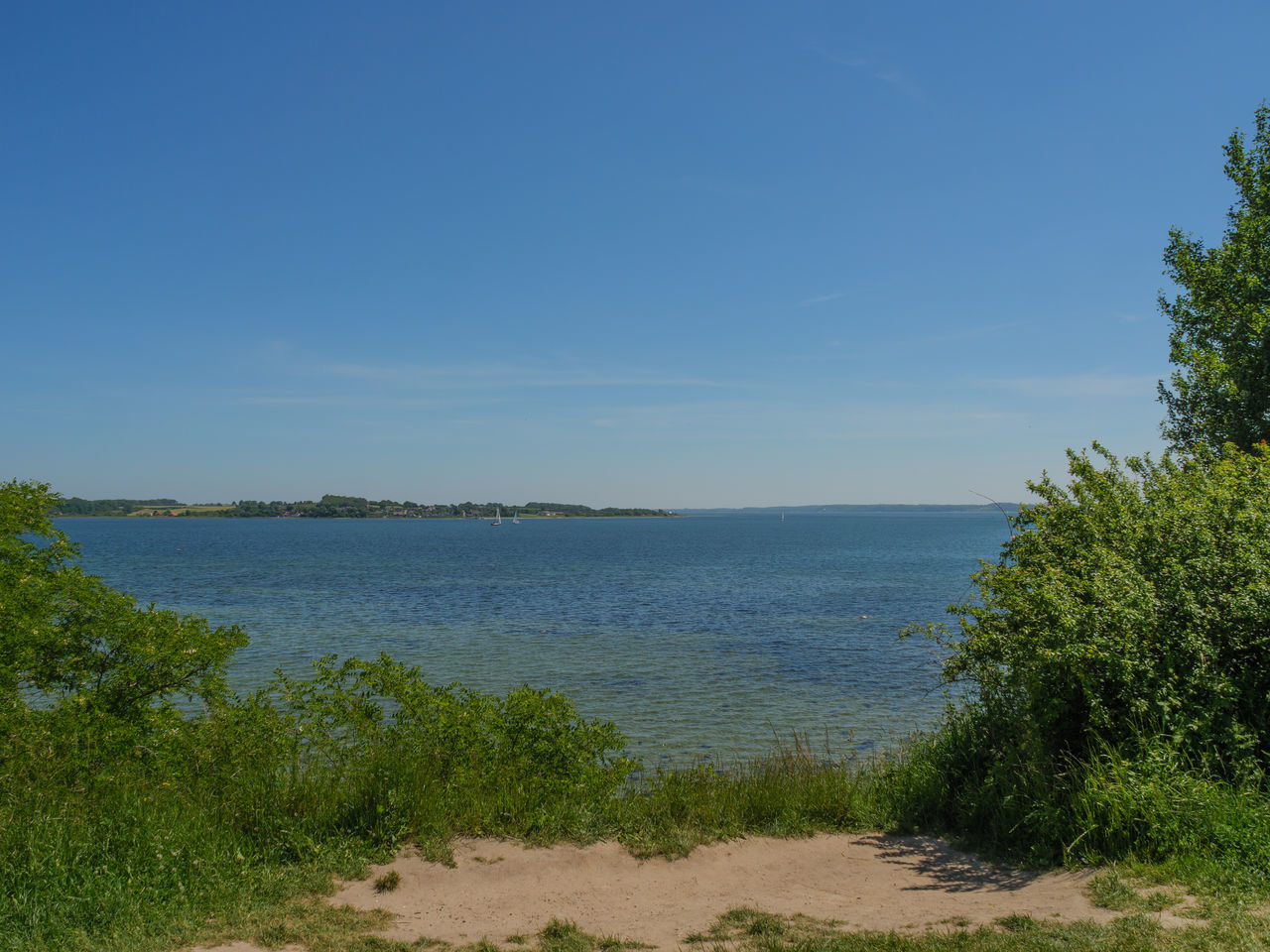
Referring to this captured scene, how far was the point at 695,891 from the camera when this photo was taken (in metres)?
7.39

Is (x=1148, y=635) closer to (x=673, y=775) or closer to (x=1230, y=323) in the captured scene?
(x=673, y=775)

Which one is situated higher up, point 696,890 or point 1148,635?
point 1148,635

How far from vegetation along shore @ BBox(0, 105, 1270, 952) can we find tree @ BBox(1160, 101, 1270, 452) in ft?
22.5

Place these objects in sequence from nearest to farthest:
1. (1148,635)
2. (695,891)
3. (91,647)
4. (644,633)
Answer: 1. (695,891)
2. (1148,635)
3. (91,647)
4. (644,633)

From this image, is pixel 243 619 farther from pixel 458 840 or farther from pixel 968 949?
pixel 968 949

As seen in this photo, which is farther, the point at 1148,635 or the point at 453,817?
the point at 453,817

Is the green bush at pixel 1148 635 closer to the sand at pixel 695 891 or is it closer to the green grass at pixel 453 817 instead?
the green grass at pixel 453 817

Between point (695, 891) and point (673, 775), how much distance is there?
2.71m

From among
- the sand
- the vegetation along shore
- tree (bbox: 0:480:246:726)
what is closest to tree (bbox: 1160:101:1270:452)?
the vegetation along shore

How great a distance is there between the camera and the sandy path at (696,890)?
6.51m

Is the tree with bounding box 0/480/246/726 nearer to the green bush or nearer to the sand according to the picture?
the sand

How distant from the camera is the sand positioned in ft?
21.2

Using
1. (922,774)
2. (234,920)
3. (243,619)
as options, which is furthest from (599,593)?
(234,920)

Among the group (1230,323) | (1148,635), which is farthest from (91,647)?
(1230,323)
